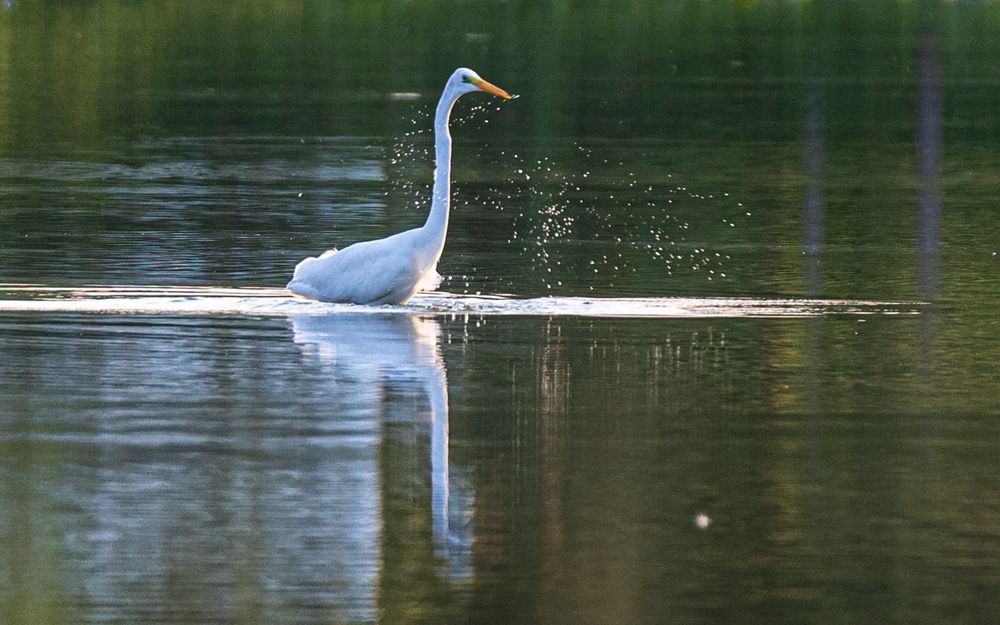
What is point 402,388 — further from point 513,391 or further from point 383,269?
point 383,269

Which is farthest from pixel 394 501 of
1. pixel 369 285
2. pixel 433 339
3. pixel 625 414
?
pixel 369 285

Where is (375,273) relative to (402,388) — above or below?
above

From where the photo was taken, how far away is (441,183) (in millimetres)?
16609

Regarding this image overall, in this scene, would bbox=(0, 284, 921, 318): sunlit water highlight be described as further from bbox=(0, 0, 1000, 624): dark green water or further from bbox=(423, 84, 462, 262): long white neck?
bbox=(423, 84, 462, 262): long white neck

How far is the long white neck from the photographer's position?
16250 mm

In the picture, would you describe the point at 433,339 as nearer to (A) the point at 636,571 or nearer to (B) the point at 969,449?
(B) the point at 969,449

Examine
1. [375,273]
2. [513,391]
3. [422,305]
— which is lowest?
[513,391]

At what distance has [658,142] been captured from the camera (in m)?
31.0

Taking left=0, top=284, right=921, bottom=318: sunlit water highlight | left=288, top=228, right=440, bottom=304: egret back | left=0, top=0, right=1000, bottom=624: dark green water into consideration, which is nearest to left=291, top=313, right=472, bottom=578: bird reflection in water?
left=0, top=0, right=1000, bottom=624: dark green water

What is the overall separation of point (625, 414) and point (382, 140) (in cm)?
1880

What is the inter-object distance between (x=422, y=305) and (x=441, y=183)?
2.82 ft

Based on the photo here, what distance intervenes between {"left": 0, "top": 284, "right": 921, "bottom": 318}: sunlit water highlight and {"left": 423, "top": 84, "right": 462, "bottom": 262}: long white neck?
526mm

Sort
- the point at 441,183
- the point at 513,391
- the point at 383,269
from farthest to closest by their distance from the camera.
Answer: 1. the point at 441,183
2. the point at 383,269
3. the point at 513,391

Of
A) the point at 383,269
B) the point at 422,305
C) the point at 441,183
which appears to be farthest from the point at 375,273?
the point at 441,183
